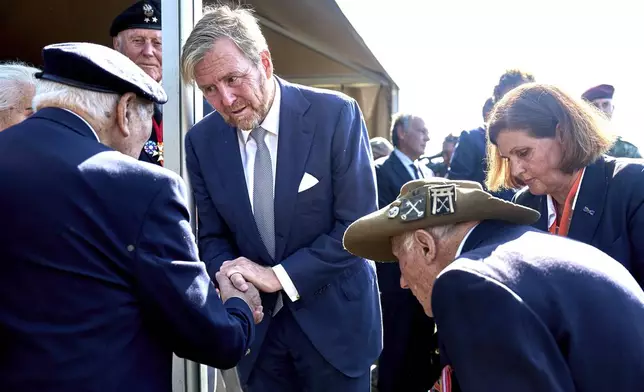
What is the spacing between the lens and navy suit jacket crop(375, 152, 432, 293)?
4.91 m

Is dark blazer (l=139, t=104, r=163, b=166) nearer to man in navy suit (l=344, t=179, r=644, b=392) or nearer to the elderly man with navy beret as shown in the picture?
the elderly man with navy beret

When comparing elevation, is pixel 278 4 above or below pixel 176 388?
above

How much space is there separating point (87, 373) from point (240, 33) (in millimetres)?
1356

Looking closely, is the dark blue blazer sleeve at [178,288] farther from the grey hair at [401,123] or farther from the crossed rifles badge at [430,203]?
the grey hair at [401,123]

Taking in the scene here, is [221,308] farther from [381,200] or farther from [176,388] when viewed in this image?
[381,200]

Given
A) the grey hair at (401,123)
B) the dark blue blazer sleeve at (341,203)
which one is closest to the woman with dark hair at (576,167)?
the dark blue blazer sleeve at (341,203)

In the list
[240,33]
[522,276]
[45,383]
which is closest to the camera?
[522,276]

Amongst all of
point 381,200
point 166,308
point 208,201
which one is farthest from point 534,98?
point 381,200

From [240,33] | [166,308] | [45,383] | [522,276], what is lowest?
[45,383]

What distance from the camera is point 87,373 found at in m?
1.67

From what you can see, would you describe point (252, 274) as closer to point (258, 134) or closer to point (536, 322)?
point (258, 134)

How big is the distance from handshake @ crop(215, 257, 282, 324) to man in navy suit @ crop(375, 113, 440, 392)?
8.19 ft

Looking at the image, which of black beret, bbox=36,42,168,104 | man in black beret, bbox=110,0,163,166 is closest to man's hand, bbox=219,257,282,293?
black beret, bbox=36,42,168,104

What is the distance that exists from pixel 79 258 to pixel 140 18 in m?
2.04
